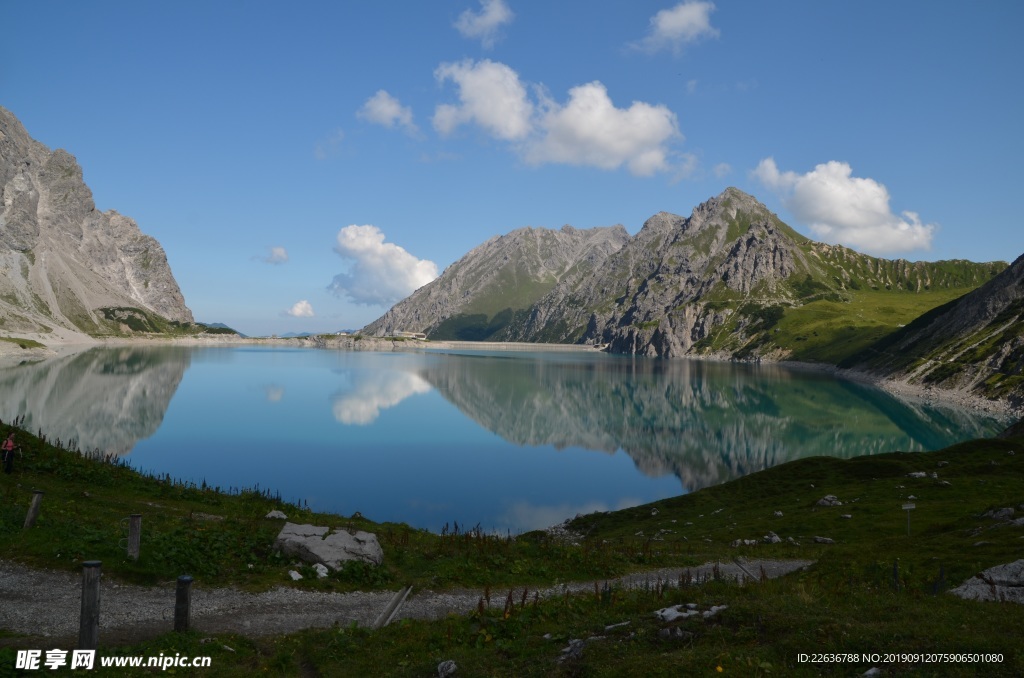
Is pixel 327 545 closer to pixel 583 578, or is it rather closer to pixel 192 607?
pixel 192 607

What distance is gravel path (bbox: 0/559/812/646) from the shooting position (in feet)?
64.5

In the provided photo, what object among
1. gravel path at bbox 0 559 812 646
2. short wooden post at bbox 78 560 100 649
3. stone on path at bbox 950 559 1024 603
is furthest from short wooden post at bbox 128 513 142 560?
stone on path at bbox 950 559 1024 603

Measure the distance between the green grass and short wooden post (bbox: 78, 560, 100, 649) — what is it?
0.98 meters

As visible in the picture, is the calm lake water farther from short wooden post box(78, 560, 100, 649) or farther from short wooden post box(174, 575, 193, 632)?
short wooden post box(78, 560, 100, 649)

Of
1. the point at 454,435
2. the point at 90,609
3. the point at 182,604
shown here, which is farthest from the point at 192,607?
the point at 454,435

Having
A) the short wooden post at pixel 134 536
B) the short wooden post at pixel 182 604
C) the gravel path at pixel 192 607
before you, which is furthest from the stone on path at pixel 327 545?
the short wooden post at pixel 182 604

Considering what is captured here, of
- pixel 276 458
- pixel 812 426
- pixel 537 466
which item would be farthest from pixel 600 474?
pixel 812 426

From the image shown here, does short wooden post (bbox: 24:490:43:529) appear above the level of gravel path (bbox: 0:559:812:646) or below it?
above

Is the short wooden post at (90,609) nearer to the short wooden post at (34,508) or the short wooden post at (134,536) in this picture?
the short wooden post at (134,536)

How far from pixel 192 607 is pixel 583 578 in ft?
58.3

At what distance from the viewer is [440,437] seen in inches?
4422

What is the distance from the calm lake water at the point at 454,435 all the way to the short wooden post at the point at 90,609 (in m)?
44.5

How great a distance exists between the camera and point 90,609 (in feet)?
55.1

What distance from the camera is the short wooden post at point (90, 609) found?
54.1 feet
